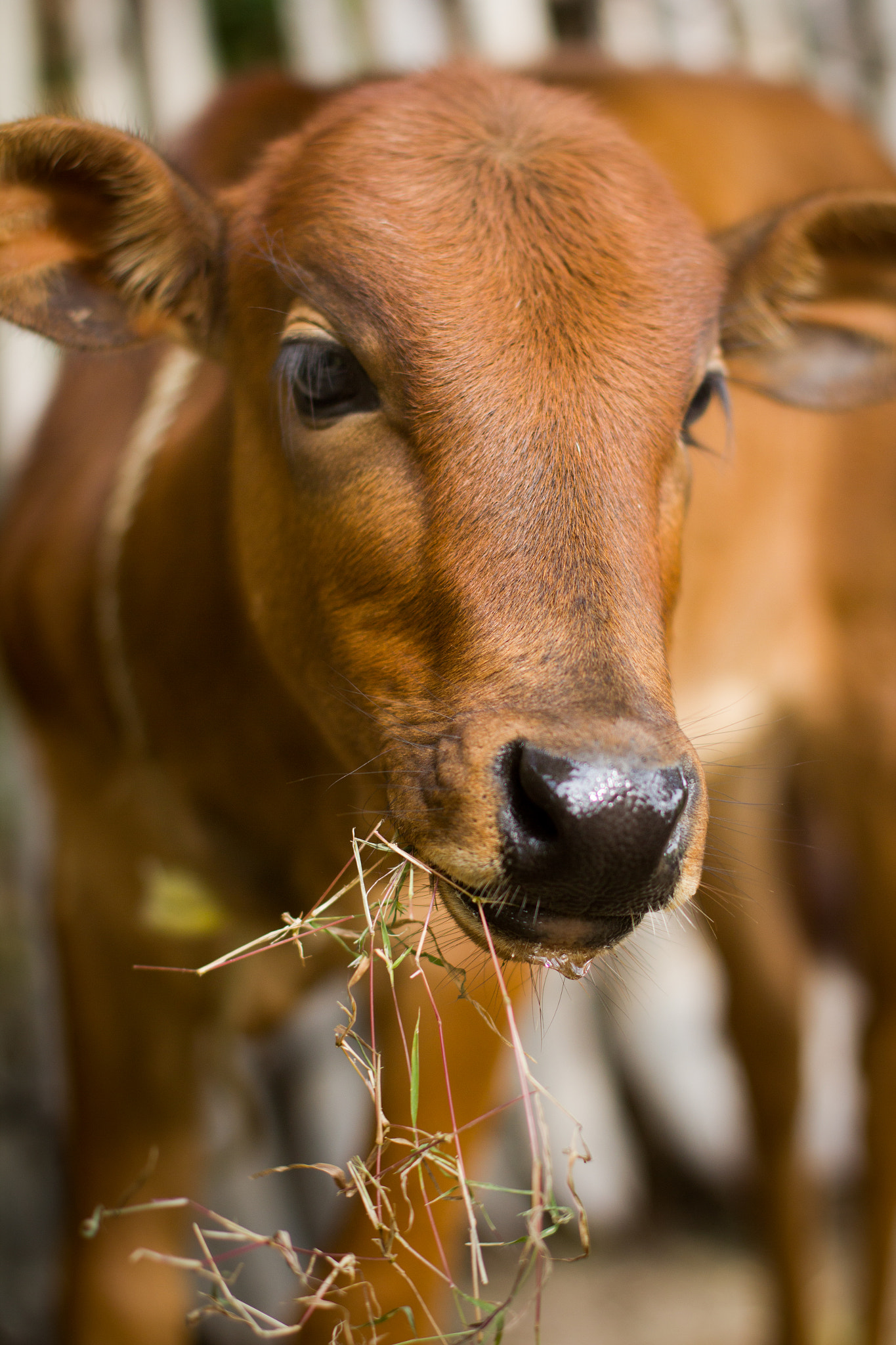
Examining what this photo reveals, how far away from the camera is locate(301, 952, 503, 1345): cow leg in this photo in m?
2.57

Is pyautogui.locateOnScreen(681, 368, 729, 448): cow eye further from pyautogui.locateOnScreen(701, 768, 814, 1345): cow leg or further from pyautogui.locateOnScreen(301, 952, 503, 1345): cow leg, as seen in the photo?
pyautogui.locateOnScreen(701, 768, 814, 1345): cow leg

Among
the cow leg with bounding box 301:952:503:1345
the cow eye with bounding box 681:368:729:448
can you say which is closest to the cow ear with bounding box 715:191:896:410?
the cow eye with bounding box 681:368:729:448

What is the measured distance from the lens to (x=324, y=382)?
6.49 feet

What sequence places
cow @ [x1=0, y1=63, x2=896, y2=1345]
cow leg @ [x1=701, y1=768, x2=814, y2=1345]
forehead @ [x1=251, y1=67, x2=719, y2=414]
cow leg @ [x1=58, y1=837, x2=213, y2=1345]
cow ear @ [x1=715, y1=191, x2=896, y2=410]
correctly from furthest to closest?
cow leg @ [x1=701, y1=768, x2=814, y2=1345] < cow leg @ [x1=58, y1=837, x2=213, y2=1345] < cow ear @ [x1=715, y1=191, x2=896, y2=410] < forehead @ [x1=251, y1=67, x2=719, y2=414] < cow @ [x1=0, y1=63, x2=896, y2=1345]

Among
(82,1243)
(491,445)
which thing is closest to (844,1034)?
(82,1243)

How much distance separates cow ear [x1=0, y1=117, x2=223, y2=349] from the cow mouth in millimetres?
1278

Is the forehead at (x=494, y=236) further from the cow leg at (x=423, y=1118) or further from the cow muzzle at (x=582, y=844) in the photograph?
the cow leg at (x=423, y=1118)

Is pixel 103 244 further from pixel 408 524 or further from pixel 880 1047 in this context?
pixel 880 1047

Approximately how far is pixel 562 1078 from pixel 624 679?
10.2ft

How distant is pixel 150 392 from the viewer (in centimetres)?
312

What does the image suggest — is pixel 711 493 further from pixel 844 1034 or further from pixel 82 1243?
pixel 844 1034

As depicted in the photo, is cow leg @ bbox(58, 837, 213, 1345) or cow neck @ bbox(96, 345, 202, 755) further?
cow leg @ bbox(58, 837, 213, 1345)

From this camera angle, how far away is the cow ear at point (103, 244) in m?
2.17

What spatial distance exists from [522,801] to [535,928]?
0.17 meters
